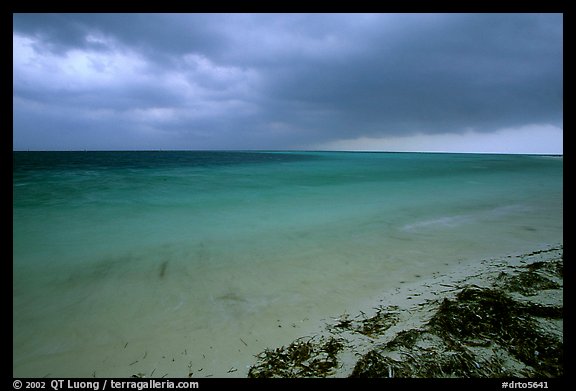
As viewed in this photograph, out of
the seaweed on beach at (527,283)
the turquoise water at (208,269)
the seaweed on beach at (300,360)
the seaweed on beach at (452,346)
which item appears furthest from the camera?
the seaweed on beach at (527,283)

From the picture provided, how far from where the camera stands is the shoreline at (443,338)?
2473mm

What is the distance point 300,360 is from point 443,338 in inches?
63.6

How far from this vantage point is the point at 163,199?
45.4 ft

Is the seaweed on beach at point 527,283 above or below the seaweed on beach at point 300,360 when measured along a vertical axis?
above

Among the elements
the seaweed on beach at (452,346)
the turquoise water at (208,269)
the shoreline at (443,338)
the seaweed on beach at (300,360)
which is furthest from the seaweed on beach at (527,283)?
the seaweed on beach at (300,360)

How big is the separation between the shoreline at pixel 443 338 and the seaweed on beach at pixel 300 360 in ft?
0.03

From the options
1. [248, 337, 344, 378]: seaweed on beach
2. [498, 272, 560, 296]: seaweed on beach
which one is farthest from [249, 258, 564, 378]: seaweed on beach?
[498, 272, 560, 296]: seaweed on beach

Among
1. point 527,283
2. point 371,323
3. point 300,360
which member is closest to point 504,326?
point 371,323

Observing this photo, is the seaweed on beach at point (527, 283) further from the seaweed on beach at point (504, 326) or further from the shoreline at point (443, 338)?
the seaweed on beach at point (504, 326)

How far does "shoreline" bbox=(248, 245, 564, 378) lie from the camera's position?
2473 millimetres

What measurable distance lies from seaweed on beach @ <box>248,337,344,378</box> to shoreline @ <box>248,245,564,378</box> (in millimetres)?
10
